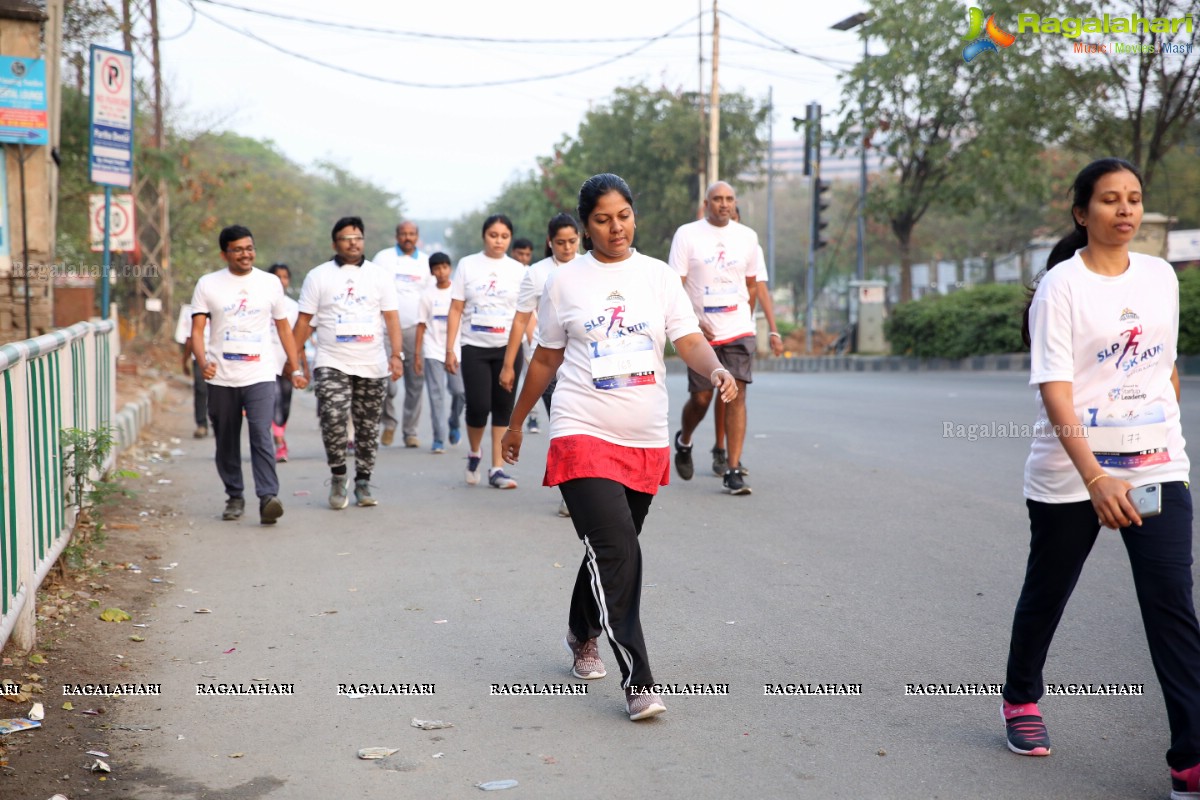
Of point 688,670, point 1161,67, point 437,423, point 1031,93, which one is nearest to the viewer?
point 688,670

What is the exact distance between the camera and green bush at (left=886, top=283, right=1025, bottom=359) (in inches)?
1050

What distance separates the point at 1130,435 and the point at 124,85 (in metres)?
12.3

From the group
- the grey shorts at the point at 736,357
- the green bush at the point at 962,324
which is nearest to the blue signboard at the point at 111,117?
the grey shorts at the point at 736,357

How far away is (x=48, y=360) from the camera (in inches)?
250

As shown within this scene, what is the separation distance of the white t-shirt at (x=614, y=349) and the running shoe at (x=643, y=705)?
2.79 feet

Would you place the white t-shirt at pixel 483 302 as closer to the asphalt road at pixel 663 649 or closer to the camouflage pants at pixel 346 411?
the camouflage pants at pixel 346 411

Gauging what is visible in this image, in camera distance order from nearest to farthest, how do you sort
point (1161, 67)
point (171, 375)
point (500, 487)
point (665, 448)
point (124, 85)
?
point (665, 448) < point (500, 487) < point (124, 85) < point (1161, 67) < point (171, 375)

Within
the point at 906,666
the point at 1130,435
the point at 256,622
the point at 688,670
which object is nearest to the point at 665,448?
the point at 688,670

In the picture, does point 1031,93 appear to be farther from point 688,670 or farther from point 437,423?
point 688,670

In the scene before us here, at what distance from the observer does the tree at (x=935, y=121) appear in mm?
29797

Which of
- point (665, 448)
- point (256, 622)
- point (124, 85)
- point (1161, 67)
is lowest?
point (256, 622)

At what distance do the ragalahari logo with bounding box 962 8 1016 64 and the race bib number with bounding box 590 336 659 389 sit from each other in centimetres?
2361

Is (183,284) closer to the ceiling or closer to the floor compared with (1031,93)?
closer to the floor

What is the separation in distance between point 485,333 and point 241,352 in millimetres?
1992
